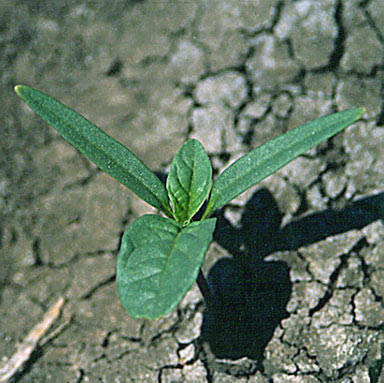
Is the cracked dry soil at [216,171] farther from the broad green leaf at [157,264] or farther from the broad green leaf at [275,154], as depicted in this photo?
Result: the broad green leaf at [157,264]

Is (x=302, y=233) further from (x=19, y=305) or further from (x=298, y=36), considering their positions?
(x=19, y=305)

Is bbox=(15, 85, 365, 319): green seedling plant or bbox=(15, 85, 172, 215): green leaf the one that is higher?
bbox=(15, 85, 172, 215): green leaf

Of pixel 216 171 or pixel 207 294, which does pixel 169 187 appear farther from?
pixel 216 171

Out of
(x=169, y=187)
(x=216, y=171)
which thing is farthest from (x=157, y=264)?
(x=216, y=171)

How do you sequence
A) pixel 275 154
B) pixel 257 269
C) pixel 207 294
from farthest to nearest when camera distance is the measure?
pixel 257 269, pixel 207 294, pixel 275 154

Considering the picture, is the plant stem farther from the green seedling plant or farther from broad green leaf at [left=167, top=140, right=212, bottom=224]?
broad green leaf at [left=167, top=140, right=212, bottom=224]

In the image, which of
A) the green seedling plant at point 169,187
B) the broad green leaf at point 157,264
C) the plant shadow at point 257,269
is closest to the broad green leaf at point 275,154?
the green seedling plant at point 169,187

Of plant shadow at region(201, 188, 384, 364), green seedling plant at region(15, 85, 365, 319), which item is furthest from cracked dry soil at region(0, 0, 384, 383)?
green seedling plant at region(15, 85, 365, 319)
